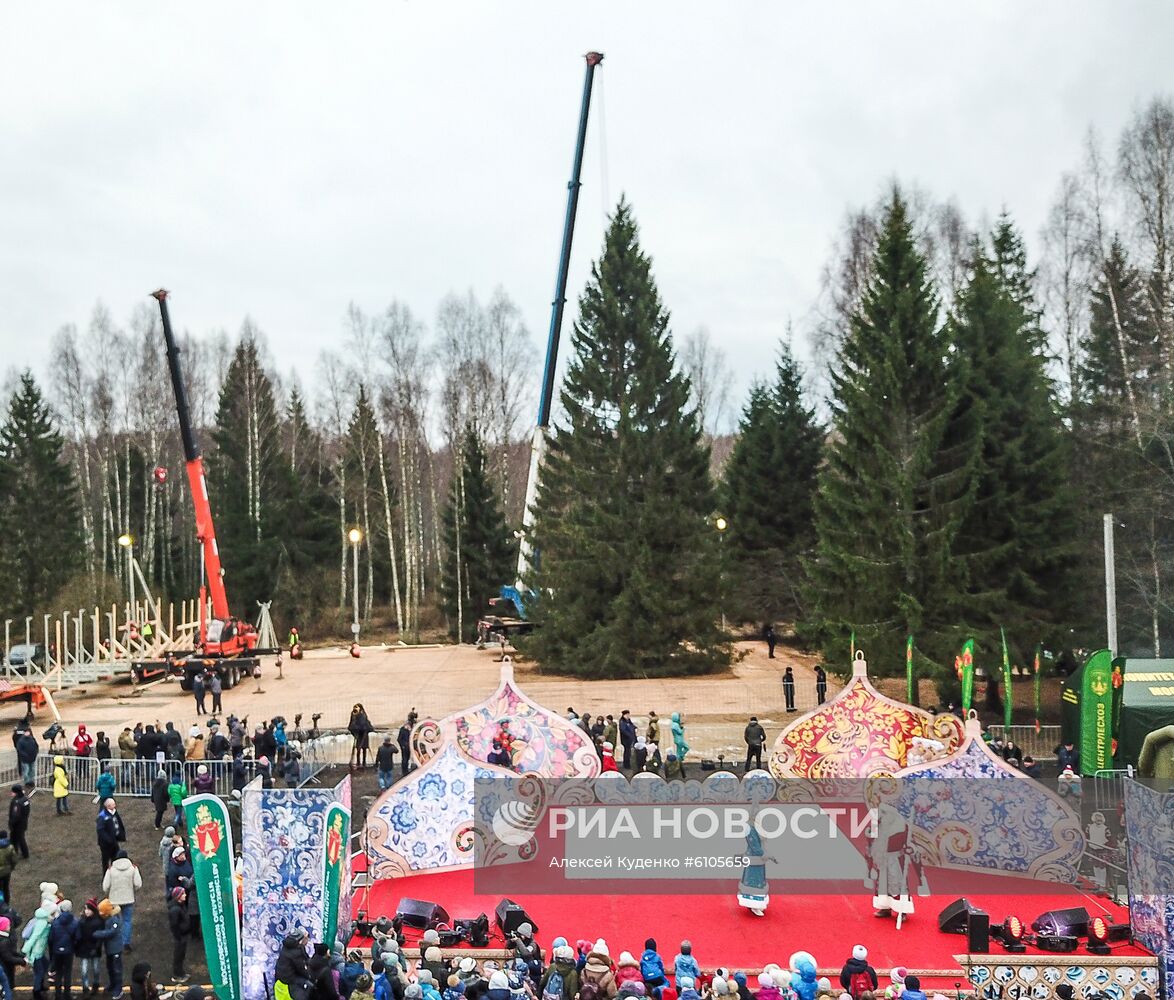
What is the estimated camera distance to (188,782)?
714 inches

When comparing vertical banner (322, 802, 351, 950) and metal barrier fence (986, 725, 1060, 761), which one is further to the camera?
metal barrier fence (986, 725, 1060, 761)

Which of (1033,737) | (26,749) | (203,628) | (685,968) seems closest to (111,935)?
(685,968)

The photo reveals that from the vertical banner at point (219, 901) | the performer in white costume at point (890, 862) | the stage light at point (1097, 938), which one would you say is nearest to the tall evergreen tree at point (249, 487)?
the vertical banner at point (219, 901)

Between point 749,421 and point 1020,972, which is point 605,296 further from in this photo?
point 1020,972

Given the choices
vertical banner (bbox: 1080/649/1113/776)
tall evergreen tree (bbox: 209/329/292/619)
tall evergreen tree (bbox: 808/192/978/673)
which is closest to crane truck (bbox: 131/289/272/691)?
tall evergreen tree (bbox: 209/329/292/619)

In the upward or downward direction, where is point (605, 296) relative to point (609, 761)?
upward

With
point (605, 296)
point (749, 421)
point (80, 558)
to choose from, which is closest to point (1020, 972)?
point (605, 296)

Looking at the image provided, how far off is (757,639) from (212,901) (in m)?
34.4

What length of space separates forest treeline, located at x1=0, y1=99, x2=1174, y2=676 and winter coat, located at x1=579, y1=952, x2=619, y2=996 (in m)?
16.9

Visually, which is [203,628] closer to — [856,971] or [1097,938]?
[856,971]

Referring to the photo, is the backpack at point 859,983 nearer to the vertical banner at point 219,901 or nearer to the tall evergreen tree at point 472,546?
the vertical banner at point 219,901

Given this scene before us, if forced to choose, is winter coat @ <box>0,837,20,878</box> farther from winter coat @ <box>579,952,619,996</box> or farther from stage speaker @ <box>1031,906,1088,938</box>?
stage speaker @ <box>1031,906,1088,938</box>

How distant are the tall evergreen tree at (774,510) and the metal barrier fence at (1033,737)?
17.2 meters

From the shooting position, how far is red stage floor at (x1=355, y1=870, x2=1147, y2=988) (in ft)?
37.3
